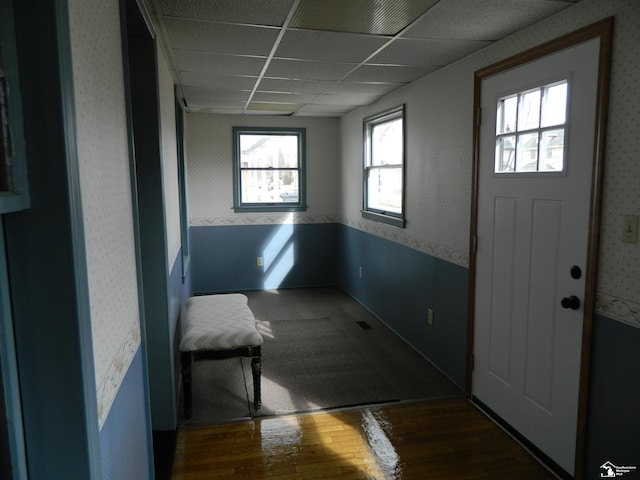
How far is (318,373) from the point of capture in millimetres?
3490

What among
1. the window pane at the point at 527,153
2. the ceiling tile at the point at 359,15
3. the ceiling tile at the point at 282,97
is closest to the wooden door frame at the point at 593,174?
the window pane at the point at 527,153

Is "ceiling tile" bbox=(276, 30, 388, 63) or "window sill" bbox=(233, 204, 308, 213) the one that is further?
"window sill" bbox=(233, 204, 308, 213)

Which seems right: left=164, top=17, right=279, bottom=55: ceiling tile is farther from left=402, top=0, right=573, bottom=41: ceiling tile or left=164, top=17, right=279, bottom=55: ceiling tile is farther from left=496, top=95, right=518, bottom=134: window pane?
left=496, top=95, right=518, bottom=134: window pane

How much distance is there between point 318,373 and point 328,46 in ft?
7.49

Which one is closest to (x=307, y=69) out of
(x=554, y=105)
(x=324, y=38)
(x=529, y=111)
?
(x=324, y=38)

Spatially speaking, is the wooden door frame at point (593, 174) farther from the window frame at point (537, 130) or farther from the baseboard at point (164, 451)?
the baseboard at point (164, 451)

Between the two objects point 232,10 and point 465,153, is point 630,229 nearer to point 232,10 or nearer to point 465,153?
point 465,153

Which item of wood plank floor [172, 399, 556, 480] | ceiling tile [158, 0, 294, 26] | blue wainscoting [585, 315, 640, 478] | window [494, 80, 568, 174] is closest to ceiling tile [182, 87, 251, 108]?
ceiling tile [158, 0, 294, 26]

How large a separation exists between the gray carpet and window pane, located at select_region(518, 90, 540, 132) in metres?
1.81

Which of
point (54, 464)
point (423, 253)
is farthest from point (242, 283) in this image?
point (54, 464)

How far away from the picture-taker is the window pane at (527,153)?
243cm

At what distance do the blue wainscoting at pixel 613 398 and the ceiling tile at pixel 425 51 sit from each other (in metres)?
1.72

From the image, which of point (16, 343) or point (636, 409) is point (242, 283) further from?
point (16, 343)

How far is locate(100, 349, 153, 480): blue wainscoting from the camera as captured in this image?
49.3 inches
